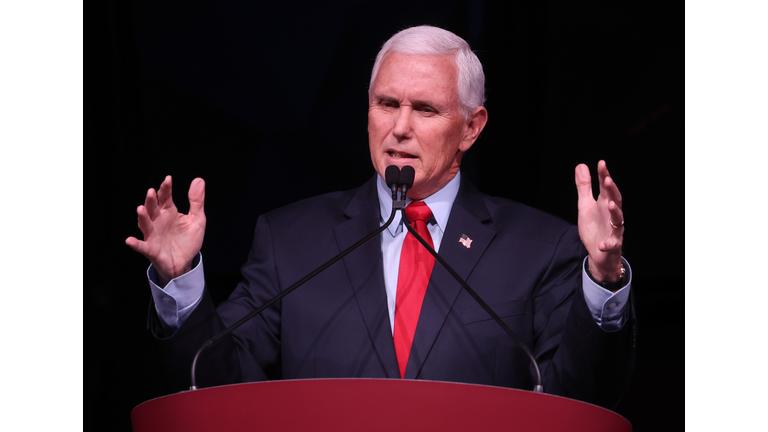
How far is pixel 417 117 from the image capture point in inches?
85.4

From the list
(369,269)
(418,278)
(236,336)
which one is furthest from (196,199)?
(418,278)

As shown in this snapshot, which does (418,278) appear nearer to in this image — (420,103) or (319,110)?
(420,103)

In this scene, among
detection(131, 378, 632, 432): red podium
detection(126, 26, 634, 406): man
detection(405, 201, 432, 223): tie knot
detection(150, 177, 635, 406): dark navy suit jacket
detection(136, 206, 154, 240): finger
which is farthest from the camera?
detection(405, 201, 432, 223): tie knot

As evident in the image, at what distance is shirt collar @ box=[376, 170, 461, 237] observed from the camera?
216cm

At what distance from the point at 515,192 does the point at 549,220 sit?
0.30 m

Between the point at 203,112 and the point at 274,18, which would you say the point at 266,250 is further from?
the point at 274,18

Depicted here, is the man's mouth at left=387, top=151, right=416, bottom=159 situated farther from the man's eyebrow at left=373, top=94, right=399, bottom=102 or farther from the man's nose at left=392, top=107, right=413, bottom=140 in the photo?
the man's eyebrow at left=373, top=94, right=399, bottom=102

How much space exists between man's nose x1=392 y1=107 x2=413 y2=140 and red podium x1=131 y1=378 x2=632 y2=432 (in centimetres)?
109

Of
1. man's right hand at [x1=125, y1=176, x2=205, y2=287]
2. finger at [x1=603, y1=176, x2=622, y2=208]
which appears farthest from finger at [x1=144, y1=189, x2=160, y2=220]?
finger at [x1=603, y1=176, x2=622, y2=208]

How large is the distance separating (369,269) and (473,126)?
62 centimetres

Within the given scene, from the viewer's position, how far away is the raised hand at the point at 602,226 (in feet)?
4.90

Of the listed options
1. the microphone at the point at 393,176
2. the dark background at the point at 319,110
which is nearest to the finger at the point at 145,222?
the microphone at the point at 393,176

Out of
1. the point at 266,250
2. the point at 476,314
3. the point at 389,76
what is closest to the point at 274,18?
the point at 389,76

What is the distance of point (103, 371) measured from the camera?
2.38 metres
